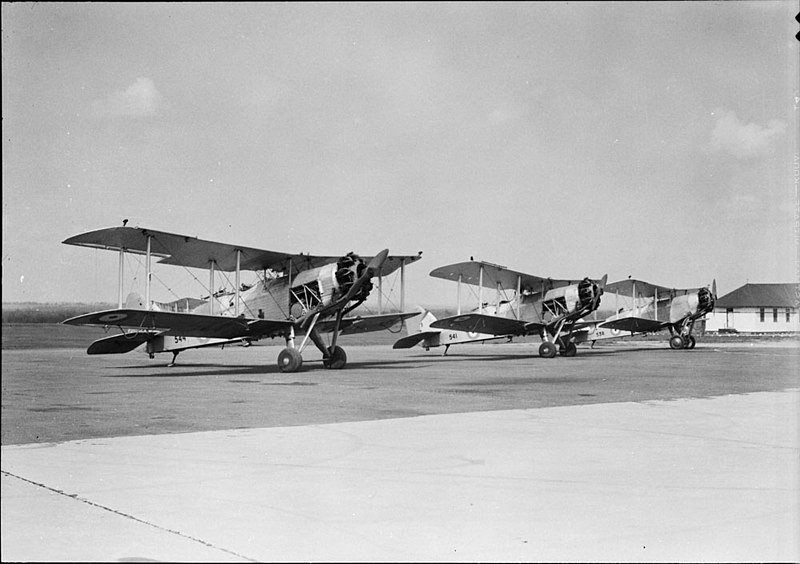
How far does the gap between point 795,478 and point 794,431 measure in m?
3.40

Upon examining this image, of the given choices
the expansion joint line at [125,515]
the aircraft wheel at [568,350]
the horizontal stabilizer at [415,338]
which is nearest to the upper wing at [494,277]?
the aircraft wheel at [568,350]

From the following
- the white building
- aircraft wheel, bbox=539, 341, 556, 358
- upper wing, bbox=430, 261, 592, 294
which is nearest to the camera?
upper wing, bbox=430, 261, 592, 294

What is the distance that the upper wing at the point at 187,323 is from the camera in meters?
17.1

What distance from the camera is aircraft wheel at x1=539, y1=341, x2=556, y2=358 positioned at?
3020 cm

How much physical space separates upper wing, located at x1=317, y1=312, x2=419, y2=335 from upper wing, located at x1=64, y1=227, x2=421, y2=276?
66.3 inches

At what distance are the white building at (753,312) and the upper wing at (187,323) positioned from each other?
6586 centimetres

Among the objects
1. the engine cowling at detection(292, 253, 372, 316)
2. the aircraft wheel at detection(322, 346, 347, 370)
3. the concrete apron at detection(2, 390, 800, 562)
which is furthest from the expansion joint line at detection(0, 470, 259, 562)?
the aircraft wheel at detection(322, 346, 347, 370)

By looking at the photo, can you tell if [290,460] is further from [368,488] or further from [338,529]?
[338,529]

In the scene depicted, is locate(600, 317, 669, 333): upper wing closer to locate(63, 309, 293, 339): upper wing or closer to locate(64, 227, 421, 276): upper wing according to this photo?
locate(64, 227, 421, 276): upper wing

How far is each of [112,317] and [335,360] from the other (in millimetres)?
6840

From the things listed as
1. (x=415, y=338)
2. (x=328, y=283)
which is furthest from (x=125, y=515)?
(x=415, y=338)

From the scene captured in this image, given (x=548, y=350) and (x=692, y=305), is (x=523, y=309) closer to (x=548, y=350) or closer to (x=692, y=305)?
(x=548, y=350)

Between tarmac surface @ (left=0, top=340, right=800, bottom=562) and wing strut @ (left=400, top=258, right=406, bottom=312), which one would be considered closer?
tarmac surface @ (left=0, top=340, right=800, bottom=562)

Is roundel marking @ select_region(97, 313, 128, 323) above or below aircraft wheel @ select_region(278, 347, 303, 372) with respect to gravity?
above
